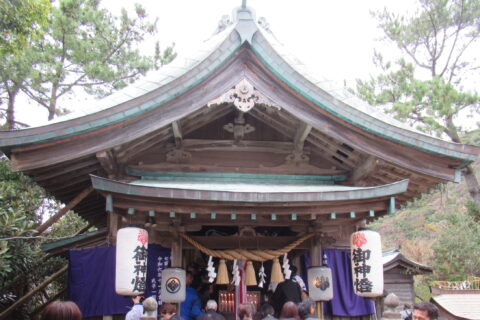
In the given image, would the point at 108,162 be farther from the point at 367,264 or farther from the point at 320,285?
the point at 367,264

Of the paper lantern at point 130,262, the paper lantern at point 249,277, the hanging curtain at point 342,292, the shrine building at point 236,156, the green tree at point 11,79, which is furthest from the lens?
the green tree at point 11,79

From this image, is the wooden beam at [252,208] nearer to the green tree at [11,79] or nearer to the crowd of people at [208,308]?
the crowd of people at [208,308]

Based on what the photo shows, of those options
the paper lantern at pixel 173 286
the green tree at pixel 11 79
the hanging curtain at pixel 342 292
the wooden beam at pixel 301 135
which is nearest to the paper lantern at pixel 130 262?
the paper lantern at pixel 173 286

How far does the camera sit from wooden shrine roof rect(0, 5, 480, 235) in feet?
20.7

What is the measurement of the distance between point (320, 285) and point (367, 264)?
2.96ft

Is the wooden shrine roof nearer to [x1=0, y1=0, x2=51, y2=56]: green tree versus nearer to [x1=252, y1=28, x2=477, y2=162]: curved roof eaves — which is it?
[x1=252, y1=28, x2=477, y2=162]: curved roof eaves

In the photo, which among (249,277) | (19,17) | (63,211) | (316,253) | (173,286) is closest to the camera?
(173,286)

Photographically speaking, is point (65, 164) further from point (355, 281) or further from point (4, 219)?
point (355, 281)

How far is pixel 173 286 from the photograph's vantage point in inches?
260

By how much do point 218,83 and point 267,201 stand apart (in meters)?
2.23

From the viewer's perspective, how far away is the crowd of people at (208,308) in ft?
8.09

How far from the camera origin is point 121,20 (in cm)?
1773

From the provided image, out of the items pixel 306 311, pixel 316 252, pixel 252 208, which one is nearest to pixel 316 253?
pixel 316 252

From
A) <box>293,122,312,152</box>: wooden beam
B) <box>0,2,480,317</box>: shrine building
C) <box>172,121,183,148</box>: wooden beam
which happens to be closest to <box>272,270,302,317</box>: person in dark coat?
<box>0,2,480,317</box>: shrine building
